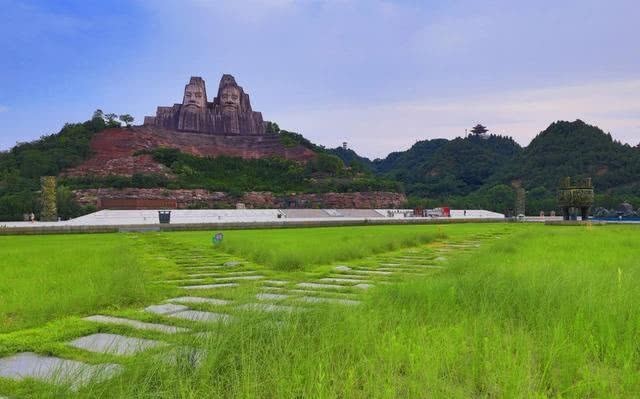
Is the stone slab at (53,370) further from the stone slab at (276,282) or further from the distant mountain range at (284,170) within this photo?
the distant mountain range at (284,170)

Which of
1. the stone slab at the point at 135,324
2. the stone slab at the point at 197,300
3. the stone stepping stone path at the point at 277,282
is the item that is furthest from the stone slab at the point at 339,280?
the stone slab at the point at 135,324

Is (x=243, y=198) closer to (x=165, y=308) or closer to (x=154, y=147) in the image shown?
(x=154, y=147)

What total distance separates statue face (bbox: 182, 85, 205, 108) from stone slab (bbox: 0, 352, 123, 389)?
7255cm

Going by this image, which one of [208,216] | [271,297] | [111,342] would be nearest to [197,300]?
[271,297]

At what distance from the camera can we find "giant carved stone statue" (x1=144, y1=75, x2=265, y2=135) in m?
70.2

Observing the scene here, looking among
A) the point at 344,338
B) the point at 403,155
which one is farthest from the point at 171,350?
the point at 403,155

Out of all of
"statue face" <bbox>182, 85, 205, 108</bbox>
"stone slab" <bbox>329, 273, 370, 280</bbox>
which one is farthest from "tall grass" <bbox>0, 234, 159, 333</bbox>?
"statue face" <bbox>182, 85, 205, 108</bbox>

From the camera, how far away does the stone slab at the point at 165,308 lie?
3497 millimetres

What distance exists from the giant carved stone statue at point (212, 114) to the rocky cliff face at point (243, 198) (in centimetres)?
3095

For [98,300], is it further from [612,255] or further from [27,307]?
[612,255]

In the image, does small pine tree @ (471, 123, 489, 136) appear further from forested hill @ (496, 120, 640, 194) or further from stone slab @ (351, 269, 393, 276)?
stone slab @ (351, 269, 393, 276)

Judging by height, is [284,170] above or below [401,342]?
above

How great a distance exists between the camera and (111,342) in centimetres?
249

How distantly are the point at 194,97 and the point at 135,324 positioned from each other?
72.9m
